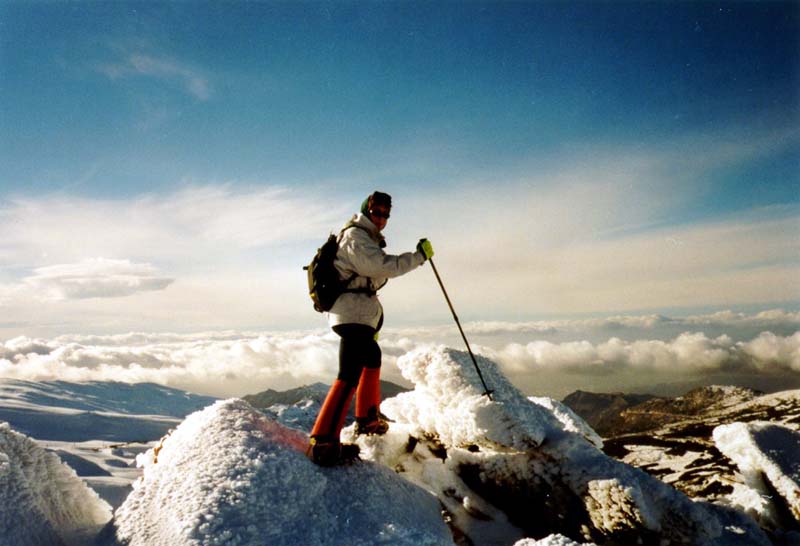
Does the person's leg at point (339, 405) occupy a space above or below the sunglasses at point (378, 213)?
below

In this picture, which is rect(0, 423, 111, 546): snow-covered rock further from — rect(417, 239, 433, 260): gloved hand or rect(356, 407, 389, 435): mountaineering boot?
rect(417, 239, 433, 260): gloved hand

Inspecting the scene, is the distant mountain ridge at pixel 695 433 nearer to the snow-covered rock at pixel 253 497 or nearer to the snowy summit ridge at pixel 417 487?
the snowy summit ridge at pixel 417 487

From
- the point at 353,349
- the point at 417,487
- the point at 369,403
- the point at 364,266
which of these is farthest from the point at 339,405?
the point at 364,266

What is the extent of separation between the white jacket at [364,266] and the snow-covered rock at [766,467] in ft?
20.0

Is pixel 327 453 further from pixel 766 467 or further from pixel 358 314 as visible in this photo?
pixel 766 467

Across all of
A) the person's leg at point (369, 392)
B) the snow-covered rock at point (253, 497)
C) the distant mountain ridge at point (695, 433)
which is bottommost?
the distant mountain ridge at point (695, 433)

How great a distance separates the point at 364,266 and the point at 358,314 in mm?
737

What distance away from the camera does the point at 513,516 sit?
6.54 metres

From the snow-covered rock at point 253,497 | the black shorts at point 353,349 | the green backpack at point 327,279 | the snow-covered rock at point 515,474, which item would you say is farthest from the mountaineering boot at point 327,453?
the green backpack at point 327,279

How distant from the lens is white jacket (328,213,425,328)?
6020 mm

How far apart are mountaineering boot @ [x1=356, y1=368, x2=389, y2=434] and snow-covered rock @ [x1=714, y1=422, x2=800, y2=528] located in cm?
569

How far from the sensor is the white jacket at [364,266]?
6020 mm

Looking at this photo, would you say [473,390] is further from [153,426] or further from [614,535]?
[153,426]

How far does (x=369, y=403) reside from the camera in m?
7.00
